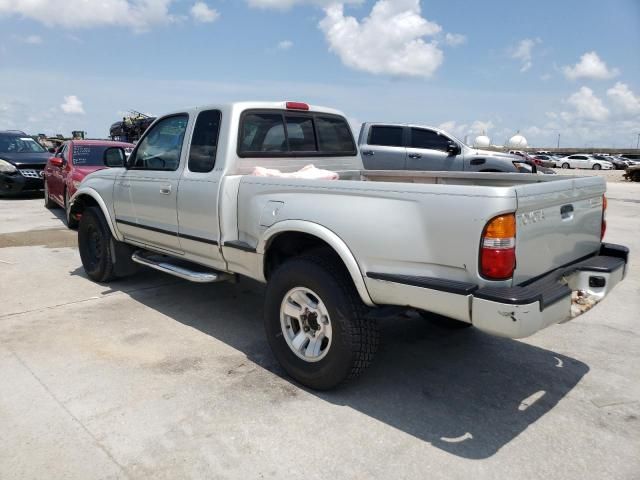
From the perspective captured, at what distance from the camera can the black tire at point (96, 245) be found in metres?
5.59

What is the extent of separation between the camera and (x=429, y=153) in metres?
11.7

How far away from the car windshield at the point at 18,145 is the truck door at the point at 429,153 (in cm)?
1043

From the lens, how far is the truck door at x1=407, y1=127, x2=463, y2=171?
11664mm

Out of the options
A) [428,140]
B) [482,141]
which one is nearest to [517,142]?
Result: [482,141]

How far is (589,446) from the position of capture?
9.19 feet

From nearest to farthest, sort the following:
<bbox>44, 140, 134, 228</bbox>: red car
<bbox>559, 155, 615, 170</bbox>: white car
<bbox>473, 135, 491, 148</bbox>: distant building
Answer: <bbox>44, 140, 134, 228</bbox>: red car < <bbox>559, 155, 615, 170</bbox>: white car < <bbox>473, 135, 491, 148</bbox>: distant building

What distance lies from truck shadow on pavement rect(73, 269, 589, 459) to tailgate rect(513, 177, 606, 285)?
0.90 m

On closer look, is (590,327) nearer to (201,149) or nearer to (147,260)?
(201,149)

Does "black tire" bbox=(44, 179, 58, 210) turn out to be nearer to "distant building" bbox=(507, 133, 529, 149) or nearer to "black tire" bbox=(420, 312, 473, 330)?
"black tire" bbox=(420, 312, 473, 330)

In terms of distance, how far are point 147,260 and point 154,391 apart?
A: 185 centimetres

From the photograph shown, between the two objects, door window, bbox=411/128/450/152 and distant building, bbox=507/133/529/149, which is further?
distant building, bbox=507/133/529/149

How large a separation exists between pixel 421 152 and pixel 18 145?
435 inches

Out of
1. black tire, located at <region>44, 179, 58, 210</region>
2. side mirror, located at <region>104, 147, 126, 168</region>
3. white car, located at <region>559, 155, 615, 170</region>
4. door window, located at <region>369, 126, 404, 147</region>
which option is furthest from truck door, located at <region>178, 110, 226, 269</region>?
white car, located at <region>559, 155, 615, 170</region>

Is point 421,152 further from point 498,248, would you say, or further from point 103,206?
point 498,248
